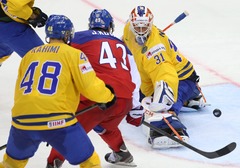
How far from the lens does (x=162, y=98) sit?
14.4ft

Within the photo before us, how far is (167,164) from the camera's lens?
412cm

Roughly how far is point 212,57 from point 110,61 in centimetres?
271

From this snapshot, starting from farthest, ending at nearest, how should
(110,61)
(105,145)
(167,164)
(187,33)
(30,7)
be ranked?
(187,33)
(30,7)
(105,145)
(167,164)
(110,61)

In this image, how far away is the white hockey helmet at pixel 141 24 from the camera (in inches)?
178

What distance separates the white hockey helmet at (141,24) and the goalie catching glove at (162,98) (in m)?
0.37

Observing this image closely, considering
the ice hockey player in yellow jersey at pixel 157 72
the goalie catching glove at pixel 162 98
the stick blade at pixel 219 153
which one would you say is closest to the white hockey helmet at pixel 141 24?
the ice hockey player in yellow jersey at pixel 157 72

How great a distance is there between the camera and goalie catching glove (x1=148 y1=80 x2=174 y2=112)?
14.3 ft

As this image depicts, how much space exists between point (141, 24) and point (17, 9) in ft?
2.92

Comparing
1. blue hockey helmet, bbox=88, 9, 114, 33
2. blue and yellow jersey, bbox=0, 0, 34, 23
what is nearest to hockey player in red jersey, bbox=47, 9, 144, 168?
blue hockey helmet, bbox=88, 9, 114, 33

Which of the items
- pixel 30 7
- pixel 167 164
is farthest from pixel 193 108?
pixel 30 7

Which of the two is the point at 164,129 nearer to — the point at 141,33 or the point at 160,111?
the point at 160,111

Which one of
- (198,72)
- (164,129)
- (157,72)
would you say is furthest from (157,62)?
(198,72)

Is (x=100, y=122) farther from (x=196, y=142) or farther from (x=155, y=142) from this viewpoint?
(x=196, y=142)

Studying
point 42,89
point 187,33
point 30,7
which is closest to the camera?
point 42,89
